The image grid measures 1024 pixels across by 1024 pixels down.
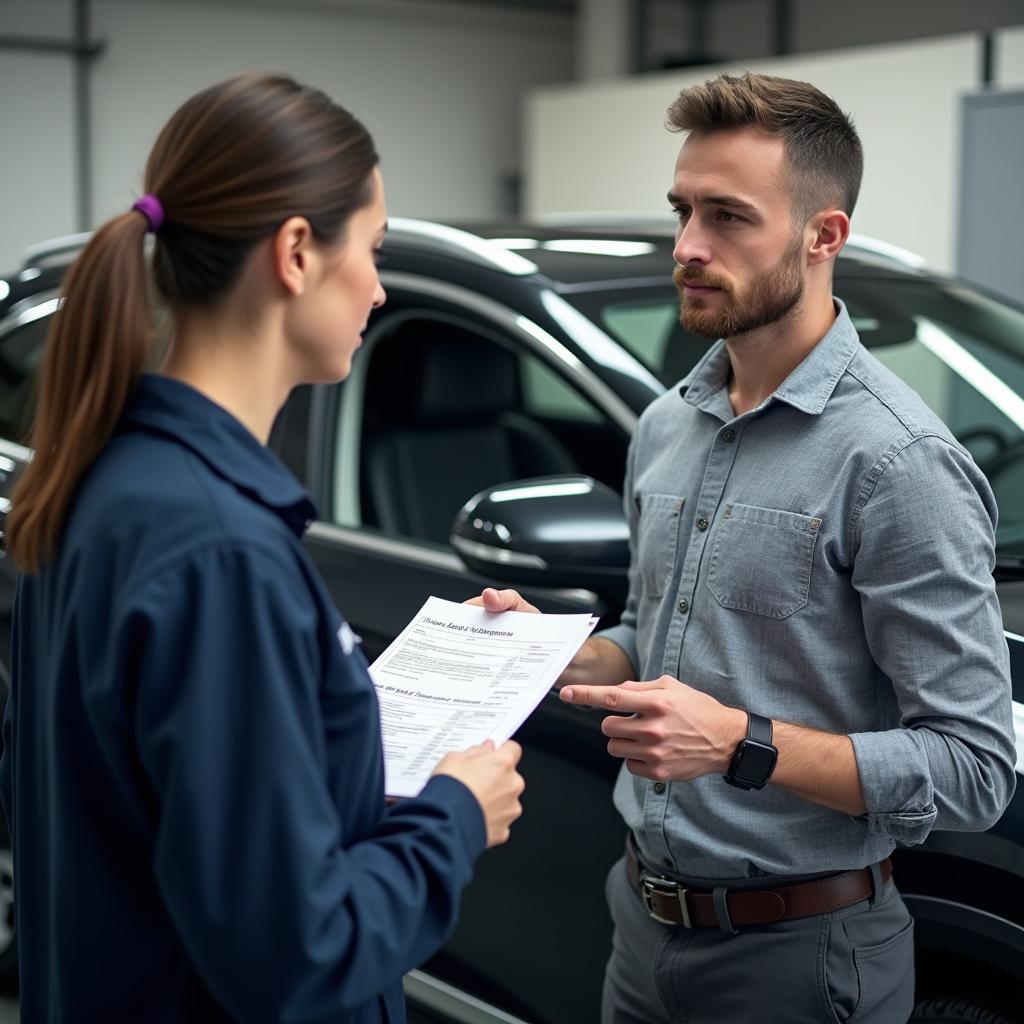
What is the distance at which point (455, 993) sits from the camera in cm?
224

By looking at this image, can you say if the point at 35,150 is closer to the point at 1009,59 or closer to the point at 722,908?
the point at 1009,59

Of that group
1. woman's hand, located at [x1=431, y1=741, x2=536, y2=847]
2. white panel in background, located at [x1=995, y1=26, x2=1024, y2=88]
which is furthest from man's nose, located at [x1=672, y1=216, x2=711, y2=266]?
white panel in background, located at [x1=995, y1=26, x2=1024, y2=88]

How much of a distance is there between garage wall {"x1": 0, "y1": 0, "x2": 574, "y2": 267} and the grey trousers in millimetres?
8068

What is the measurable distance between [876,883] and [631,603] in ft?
1.53

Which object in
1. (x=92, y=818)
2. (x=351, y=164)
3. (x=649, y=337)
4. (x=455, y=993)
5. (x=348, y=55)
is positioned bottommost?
(x=455, y=993)

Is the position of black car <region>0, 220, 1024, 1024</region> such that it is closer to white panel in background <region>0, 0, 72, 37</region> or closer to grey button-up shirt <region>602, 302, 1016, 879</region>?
grey button-up shirt <region>602, 302, 1016, 879</region>

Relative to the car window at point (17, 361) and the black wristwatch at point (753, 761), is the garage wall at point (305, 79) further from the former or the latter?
the black wristwatch at point (753, 761)

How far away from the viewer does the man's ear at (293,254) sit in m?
1.08

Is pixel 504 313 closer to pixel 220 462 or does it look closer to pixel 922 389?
pixel 922 389

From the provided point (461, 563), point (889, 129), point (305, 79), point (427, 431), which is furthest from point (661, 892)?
point (305, 79)

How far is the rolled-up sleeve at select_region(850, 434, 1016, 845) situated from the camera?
1.42 meters

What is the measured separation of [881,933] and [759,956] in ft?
0.46

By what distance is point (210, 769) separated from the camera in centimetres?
97

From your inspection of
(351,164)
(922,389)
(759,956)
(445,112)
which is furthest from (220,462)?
(445,112)
